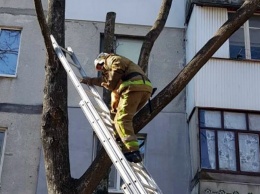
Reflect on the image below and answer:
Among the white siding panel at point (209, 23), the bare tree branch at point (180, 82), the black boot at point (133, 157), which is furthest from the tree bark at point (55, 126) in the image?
the white siding panel at point (209, 23)

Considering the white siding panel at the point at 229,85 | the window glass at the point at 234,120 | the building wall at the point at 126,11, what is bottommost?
the window glass at the point at 234,120

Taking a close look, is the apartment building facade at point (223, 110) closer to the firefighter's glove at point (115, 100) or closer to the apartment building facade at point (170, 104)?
the apartment building facade at point (170, 104)

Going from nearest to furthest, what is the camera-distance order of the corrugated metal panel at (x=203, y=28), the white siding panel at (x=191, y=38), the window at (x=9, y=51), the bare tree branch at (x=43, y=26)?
the bare tree branch at (x=43, y=26)
the corrugated metal panel at (x=203, y=28)
the white siding panel at (x=191, y=38)
the window at (x=9, y=51)

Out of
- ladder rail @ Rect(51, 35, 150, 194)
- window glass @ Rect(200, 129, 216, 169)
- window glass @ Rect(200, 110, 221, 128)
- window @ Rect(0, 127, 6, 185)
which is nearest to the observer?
ladder rail @ Rect(51, 35, 150, 194)

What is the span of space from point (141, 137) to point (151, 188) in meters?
5.38

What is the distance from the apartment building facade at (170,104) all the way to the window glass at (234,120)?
0.02 m

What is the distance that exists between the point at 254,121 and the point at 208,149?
45.2 inches

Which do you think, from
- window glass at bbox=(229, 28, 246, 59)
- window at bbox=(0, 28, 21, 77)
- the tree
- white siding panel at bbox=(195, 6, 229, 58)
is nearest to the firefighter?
the tree

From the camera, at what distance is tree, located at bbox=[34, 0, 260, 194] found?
549 centimetres

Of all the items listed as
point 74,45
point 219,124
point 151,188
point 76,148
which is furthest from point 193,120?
point 151,188

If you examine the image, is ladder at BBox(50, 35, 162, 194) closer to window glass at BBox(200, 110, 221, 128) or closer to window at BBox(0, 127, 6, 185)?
window glass at BBox(200, 110, 221, 128)

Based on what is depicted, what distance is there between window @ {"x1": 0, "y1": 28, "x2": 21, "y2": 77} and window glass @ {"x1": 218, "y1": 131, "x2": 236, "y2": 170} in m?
4.66

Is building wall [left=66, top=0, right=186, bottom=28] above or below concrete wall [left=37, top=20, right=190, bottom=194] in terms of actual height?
above

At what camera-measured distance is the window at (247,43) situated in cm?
999
